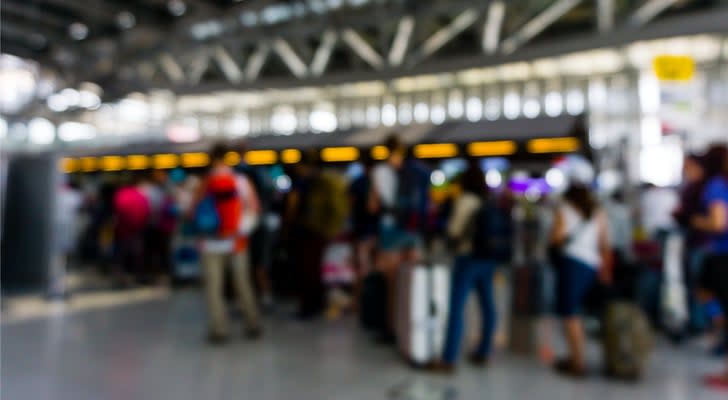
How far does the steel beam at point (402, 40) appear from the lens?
54.2 feet

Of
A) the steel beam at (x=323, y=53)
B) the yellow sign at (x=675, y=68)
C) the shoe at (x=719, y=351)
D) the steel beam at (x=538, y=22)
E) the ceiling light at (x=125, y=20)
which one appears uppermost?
the ceiling light at (x=125, y=20)

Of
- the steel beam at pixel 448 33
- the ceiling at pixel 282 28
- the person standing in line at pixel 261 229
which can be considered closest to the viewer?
the person standing in line at pixel 261 229

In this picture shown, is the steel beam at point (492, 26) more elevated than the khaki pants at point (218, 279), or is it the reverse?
the steel beam at point (492, 26)

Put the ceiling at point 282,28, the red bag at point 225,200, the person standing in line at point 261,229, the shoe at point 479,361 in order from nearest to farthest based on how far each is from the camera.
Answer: the shoe at point 479,361
the red bag at point 225,200
the person standing in line at point 261,229
the ceiling at point 282,28

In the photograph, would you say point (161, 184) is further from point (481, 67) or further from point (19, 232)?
point (481, 67)

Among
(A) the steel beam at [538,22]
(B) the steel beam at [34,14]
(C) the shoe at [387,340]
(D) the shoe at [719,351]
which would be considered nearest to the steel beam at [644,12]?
(A) the steel beam at [538,22]

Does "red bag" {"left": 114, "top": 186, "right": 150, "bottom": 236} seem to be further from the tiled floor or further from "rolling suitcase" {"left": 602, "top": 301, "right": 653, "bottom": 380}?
"rolling suitcase" {"left": 602, "top": 301, "right": 653, "bottom": 380}

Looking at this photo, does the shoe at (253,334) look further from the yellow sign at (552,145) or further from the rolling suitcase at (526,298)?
the yellow sign at (552,145)

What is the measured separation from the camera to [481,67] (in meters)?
17.5

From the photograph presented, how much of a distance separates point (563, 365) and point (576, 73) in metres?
20.9

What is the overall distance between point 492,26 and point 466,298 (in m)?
13.9

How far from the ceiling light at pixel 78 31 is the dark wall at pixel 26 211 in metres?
13.5

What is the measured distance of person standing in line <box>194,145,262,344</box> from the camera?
4773 millimetres

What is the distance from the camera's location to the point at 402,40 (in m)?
17.5
